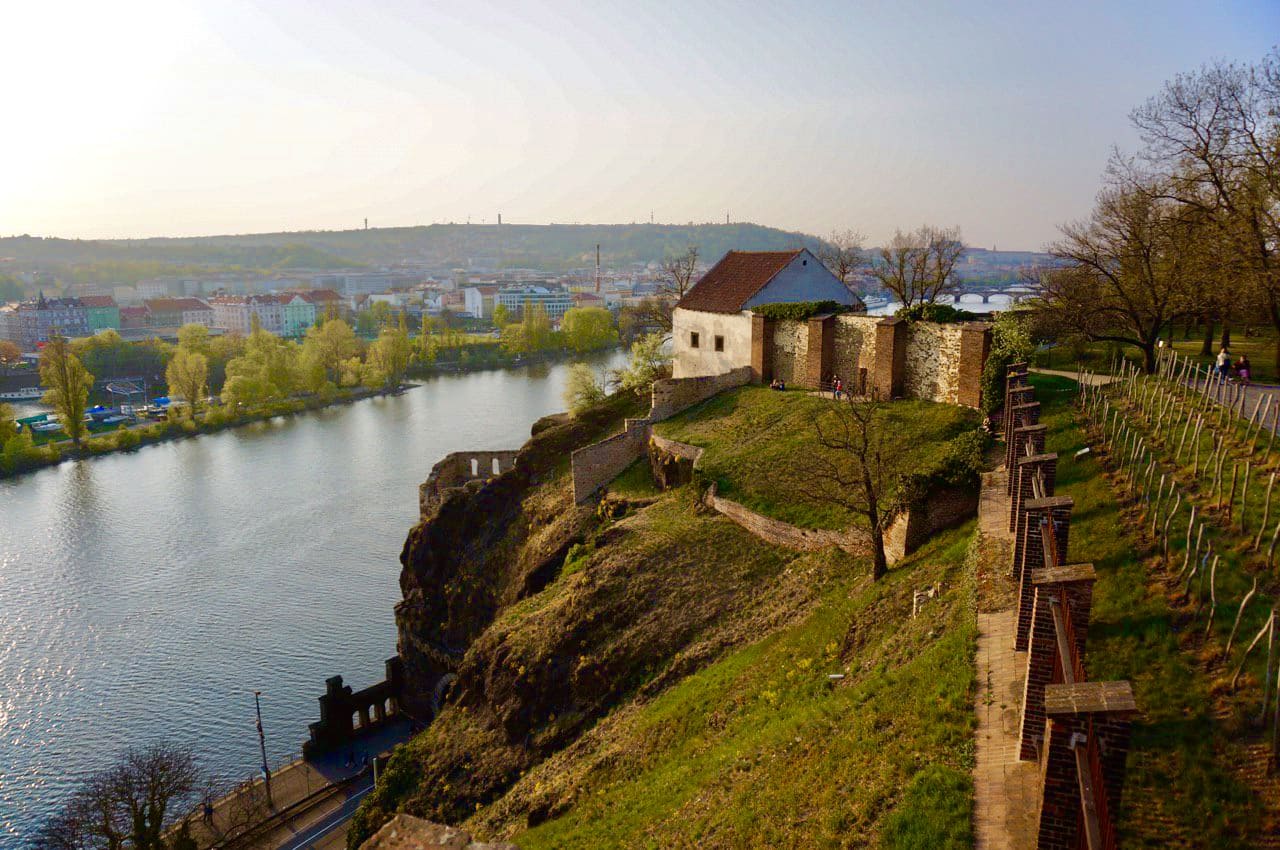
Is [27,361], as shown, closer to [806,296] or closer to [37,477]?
[37,477]

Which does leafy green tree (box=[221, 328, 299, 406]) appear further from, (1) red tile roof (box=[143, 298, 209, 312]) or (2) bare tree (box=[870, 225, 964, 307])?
(1) red tile roof (box=[143, 298, 209, 312])

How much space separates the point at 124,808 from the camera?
22641 mm

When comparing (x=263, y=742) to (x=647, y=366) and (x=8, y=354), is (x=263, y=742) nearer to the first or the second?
(x=647, y=366)

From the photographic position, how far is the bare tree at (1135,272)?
87.5ft

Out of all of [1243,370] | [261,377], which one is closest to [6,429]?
[261,377]

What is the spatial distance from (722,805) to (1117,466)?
9.31m

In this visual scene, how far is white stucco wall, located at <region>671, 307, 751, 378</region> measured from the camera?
1305 inches

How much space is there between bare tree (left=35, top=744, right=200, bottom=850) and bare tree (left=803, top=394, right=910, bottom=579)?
18533mm

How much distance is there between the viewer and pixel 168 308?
148750mm

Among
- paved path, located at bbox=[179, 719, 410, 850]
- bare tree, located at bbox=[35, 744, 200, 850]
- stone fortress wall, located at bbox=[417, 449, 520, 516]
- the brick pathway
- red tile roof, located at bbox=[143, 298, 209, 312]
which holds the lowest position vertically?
paved path, located at bbox=[179, 719, 410, 850]

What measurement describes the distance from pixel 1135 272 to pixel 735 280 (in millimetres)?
14431

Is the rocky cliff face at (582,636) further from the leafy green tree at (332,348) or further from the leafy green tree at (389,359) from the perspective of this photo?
the leafy green tree at (332,348)

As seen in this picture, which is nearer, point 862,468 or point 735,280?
point 862,468

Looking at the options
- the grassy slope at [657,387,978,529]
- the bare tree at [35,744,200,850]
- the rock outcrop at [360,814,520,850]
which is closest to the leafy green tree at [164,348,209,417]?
the bare tree at [35,744,200,850]
